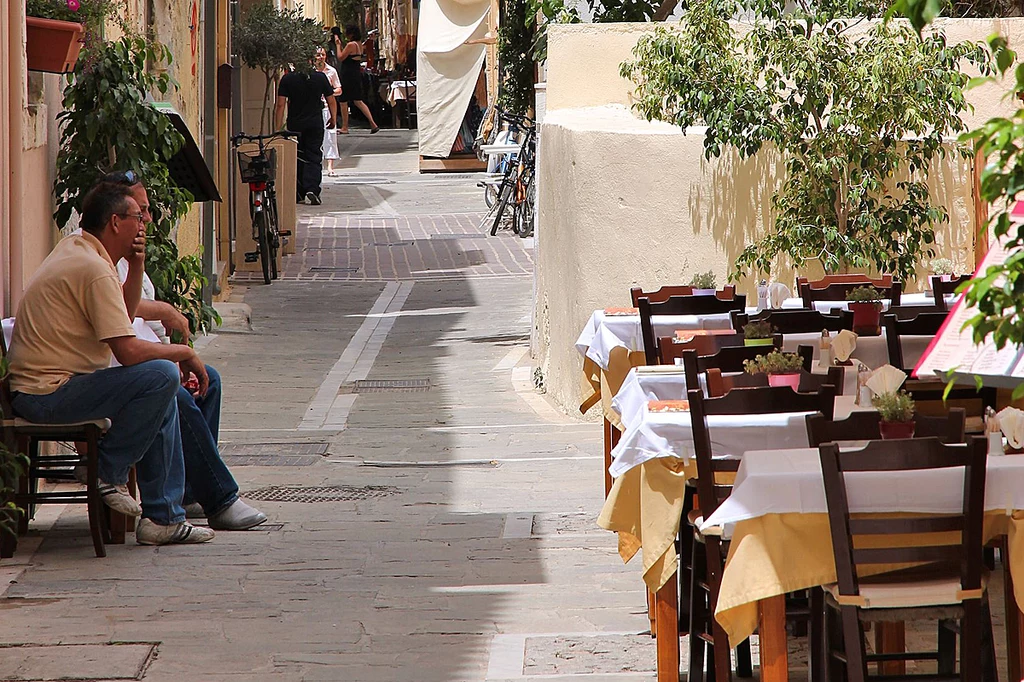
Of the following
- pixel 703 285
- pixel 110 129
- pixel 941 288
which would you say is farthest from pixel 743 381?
pixel 110 129

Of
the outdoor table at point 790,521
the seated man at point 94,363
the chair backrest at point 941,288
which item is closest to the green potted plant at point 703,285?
the chair backrest at point 941,288

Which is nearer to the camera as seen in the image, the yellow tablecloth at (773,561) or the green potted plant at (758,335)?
the yellow tablecloth at (773,561)

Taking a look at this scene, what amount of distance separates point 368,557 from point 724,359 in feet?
6.53

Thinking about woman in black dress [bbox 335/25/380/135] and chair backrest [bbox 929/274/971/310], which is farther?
woman in black dress [bbox 335/25/380/135]

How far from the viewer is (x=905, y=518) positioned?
407cm

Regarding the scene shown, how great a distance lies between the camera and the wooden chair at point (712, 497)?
4.63 m

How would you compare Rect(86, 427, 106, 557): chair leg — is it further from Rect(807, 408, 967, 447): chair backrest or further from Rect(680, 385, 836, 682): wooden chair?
Rect(807, 408, 967, 447): chair backrest

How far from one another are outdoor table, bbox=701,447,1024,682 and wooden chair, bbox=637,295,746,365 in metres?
2.83

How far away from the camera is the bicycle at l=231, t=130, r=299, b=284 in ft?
54.5

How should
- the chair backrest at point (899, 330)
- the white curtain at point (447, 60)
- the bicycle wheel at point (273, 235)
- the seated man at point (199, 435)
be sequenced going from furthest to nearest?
the white curtain at point (447, 60) → the bicycle wheel at point (273, 235) → the seated man at point (199, 435) → the chair backrest at point (899, 330)

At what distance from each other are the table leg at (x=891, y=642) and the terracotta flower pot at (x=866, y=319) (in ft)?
6.99

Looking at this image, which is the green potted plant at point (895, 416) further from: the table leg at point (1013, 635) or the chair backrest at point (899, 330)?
the chair backrest at point (899, 330)

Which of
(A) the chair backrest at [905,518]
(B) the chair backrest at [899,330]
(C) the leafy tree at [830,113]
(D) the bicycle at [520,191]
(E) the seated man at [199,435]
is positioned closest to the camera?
(A) the chair backrest at [905,518]

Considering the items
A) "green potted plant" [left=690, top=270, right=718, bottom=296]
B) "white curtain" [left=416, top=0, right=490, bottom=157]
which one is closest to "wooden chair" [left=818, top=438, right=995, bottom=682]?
"green potted plant" [left=690, top=270, right=718, bottom=296]
